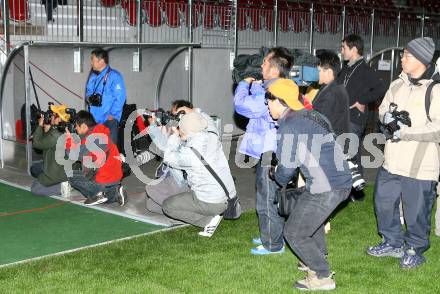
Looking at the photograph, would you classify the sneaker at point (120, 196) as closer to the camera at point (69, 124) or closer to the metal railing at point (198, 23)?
the camera at point (69, 124)

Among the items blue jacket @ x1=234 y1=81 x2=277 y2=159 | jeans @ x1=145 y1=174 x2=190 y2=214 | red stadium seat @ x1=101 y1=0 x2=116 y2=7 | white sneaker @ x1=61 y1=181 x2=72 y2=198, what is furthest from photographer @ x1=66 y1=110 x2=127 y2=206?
red stadium seat @ x1=101 y1=0 x2=116 y2=7

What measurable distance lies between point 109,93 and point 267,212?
3823 mm

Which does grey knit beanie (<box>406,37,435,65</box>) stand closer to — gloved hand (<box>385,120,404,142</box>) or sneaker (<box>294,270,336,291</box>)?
gloved hand (<box>385,120,404,142</box>)

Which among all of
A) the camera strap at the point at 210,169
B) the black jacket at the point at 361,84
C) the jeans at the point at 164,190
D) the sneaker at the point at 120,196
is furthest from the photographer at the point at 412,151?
the sneaker at the point at 120,196

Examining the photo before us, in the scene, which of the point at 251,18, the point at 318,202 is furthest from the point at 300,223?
the point at 251,18

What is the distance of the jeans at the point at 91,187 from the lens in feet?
26.8

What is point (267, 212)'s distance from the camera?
614cm

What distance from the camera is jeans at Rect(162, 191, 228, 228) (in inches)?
268

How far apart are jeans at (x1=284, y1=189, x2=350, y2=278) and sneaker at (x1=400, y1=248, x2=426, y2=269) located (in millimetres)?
1025

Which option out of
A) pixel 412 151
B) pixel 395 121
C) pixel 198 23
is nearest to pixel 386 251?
pixel 412 151

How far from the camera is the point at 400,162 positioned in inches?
226

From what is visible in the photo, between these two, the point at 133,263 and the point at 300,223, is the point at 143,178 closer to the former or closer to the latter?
the point at 133,263

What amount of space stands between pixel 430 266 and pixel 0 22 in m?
8.17

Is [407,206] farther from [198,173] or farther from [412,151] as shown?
[198,173]
